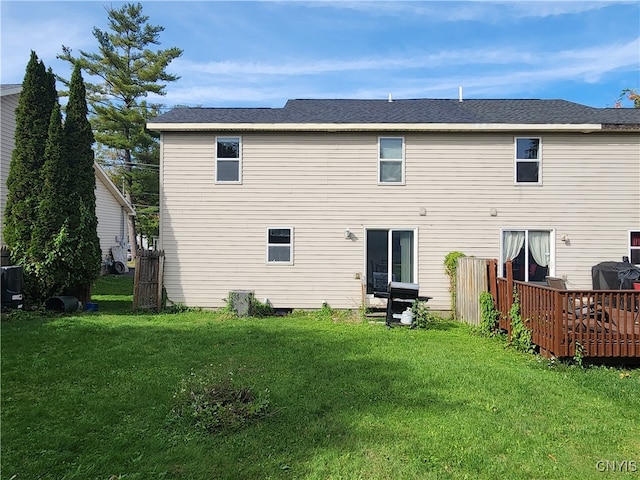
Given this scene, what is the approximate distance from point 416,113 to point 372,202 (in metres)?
2.88

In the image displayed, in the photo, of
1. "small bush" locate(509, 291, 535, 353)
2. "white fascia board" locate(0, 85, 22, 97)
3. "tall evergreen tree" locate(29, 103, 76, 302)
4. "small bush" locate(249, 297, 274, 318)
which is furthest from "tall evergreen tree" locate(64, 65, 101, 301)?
"small bush" locate(509, 291, 535, 353)

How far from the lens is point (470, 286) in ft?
29.7

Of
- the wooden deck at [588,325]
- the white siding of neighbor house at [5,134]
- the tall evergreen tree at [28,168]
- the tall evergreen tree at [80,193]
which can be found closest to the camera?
the wooden deck at [588,325]

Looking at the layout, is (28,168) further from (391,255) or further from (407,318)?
(407,318)

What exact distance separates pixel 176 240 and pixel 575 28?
12.7 meters

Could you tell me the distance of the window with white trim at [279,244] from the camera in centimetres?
1072

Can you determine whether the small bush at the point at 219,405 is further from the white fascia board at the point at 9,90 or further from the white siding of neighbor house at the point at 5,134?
the white fascia board at the point at 9,90

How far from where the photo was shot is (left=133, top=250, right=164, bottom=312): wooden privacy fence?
10.1 meters

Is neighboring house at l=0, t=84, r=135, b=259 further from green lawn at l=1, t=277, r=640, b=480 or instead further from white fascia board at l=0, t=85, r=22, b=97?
green lawn at l=1, t=277, r=640, b=480

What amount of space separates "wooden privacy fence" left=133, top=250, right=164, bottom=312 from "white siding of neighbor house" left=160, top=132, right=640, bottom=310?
361 millimetres

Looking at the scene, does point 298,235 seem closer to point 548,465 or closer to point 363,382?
point 363,382

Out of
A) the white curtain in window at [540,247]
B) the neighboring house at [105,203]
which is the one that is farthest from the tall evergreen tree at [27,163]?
the white curtain in window at [540,247]

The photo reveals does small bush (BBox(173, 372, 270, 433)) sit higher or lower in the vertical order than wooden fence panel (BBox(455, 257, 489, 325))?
lower

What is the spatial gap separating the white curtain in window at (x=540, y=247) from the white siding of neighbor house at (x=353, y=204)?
259 mm
